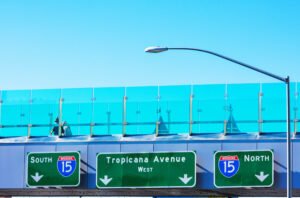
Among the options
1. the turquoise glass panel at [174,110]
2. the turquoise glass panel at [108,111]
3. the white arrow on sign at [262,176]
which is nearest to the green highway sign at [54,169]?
the turquoise glass panel at [108,111]

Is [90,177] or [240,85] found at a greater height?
[240,85]

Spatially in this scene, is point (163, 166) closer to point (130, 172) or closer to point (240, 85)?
point (130, 172)

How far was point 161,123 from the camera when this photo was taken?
4606cm

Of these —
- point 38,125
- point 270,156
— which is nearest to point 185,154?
point 270,156

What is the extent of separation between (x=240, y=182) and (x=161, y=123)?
5.04m

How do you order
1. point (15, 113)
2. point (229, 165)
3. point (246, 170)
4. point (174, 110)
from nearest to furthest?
1. point (246, 170)
2. point (229, 165)
3. point (174, 110)
4. point (15, 113)

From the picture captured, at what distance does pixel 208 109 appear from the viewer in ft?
149

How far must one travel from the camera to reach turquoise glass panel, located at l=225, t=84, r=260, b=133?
147 ft

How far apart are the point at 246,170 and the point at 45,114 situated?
10.6 m

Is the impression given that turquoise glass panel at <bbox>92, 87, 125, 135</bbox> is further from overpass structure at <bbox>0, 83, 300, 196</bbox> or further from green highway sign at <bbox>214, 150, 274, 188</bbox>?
green highway sign at <bbox>214, 150, 274, 188</bbox>

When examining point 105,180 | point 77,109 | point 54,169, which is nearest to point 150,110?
point 77,109

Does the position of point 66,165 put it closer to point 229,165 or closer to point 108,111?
point 108,111

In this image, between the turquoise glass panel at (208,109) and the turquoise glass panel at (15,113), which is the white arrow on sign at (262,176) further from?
the turquoise glass panel at (15,113)

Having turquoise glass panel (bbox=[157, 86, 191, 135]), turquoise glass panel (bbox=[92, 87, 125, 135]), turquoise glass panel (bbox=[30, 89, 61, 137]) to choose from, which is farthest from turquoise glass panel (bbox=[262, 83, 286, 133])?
turquoise glass panel (bbox=[30, 89, 61, 137])
